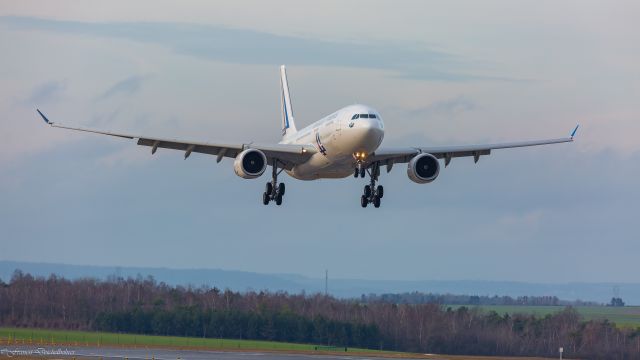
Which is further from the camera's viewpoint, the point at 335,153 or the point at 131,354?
the point at 131,354

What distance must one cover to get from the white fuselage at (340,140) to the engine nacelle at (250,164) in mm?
2399

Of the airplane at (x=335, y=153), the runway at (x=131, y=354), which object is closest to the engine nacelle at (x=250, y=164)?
the airplane at (x=335, y=153)

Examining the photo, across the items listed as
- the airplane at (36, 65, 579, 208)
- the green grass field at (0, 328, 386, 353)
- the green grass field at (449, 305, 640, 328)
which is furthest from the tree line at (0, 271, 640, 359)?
the airplane at (36, 65, 579, 208)

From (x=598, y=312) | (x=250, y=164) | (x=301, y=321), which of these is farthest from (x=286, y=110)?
(x=598, y=312)

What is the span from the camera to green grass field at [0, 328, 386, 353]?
377 feet

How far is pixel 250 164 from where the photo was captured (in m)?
74.9

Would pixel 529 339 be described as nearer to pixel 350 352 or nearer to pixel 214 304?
pixel 350 352

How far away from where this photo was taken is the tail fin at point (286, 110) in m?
99.2

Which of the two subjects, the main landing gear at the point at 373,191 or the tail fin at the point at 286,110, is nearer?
the main landing gear at the point at 373,191

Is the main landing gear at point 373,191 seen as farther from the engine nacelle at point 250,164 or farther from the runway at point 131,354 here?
the runway at point 131,354

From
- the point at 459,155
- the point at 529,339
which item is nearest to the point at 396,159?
the point at 459,155

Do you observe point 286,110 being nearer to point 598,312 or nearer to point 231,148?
point 231,148

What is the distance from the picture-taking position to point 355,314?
452ft

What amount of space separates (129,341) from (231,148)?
46582 millimetres
